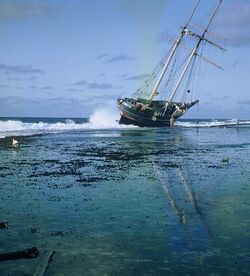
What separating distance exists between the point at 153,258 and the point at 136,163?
51.1ft

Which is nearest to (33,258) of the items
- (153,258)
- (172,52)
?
(153,258)

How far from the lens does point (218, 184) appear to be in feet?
53.3

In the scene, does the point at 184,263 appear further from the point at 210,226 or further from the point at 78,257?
the point at 210,226

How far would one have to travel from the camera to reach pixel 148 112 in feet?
279

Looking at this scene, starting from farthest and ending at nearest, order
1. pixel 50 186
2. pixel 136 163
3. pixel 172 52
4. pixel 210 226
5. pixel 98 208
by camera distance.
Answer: pixel 172 52 < pixel 136 163 < pixel 50 186 < pixel 98 208 < pixel 210 226

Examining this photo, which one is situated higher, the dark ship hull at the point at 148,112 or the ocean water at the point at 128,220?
Answer: the dark ship hull at the point at 148,112

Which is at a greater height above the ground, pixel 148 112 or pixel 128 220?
pixel 148 112

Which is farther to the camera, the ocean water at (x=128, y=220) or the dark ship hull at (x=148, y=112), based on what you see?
the dark ship hull at (x=148, y=112)

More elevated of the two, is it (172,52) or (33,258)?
(172,52)

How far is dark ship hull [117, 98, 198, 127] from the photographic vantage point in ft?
274

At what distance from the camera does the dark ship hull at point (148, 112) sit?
83.6m

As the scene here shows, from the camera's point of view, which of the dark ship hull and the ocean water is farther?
the dark ship hull

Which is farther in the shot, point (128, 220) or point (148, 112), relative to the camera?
point (148, 112)

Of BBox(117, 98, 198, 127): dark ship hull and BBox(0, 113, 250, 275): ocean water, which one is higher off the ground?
BBox(117, 98, 198, 127): dark ship hull
